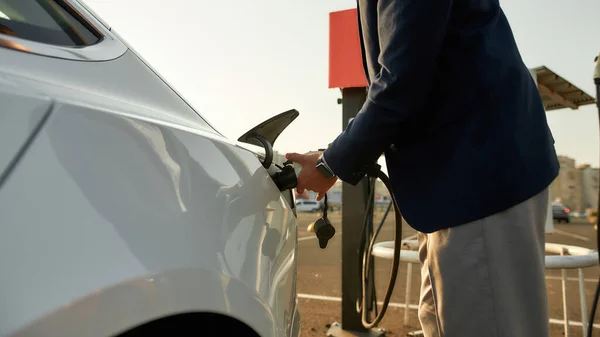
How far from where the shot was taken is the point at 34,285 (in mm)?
551

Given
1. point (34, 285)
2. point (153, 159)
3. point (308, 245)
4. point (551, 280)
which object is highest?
point (153, 159)

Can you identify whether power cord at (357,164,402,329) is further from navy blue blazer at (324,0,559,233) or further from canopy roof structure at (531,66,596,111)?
canopy roof structure at (531,66,596,111)

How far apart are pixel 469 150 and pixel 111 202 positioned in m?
0.85

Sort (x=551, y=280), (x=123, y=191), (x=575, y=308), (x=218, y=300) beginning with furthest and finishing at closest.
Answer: (x=551, y=280) → (x=575, y=308) → (x=218, y=300) → (x=123, y=191)

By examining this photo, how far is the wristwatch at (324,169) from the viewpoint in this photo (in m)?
1.24

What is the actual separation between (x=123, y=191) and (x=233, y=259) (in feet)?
0.90

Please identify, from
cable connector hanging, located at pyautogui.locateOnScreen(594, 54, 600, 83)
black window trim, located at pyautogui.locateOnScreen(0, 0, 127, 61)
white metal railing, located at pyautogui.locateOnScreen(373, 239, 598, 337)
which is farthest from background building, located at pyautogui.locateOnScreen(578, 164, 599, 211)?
black window trim, located at pyautogui.locateOnScreen(0, 0, 127, 61)

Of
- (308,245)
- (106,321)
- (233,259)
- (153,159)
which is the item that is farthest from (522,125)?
(308,245)

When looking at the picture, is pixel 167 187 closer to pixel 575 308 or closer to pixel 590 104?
pixel 575 308

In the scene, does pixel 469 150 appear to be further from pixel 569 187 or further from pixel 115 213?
pixel 569 187

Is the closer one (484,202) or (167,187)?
(167,187)

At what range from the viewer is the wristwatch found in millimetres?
1244

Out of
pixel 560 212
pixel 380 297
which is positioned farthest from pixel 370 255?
pixel 560 212

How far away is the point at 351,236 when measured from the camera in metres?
3.25
